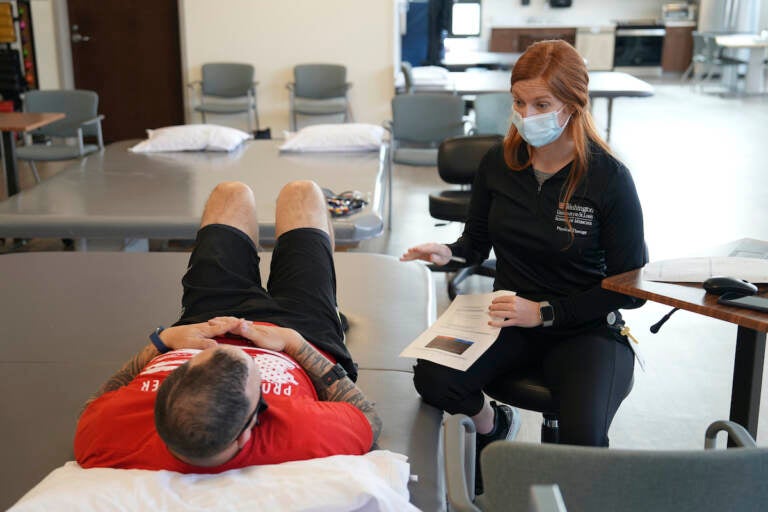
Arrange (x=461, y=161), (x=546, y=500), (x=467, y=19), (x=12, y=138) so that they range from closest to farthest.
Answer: (x=546, y=500)
(x=461, y=161)
(x=12, y=138)
(x=467, y=19)

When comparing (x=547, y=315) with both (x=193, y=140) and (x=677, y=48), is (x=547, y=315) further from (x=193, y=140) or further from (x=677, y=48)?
(x=677, y=48)

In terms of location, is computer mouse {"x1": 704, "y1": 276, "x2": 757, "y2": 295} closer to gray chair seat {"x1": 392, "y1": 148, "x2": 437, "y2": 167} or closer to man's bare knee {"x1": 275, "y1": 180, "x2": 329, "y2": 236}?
man's bare knee {"x1": 275, "y1": 180, "x2": 329, "y2": 236}

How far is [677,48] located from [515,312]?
41.8ft

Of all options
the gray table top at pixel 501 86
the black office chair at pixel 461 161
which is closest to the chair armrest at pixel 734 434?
the black office chair at pixel 461 161

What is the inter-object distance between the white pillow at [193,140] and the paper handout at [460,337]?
10.6 ft

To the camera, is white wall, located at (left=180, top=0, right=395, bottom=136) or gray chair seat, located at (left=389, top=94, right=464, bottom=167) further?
white wall, located at (left=180, top=0, right=395, bottom=136)

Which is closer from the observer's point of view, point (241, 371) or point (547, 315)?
point (241, 371)

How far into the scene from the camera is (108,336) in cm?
236

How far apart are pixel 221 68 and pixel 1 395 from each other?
5234 millimetres

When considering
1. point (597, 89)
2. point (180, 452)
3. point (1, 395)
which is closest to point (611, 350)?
point (180, 452)

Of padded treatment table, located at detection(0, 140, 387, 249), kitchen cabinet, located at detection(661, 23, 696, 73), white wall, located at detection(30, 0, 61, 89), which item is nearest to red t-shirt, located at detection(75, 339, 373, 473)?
padded treatment table, located at detection(0, 140, 387, 249)

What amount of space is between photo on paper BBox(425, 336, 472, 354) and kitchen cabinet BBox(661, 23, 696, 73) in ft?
41.3

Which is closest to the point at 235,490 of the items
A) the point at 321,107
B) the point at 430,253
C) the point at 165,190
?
the point at 430,253

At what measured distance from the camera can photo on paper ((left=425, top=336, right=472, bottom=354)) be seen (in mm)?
1890
